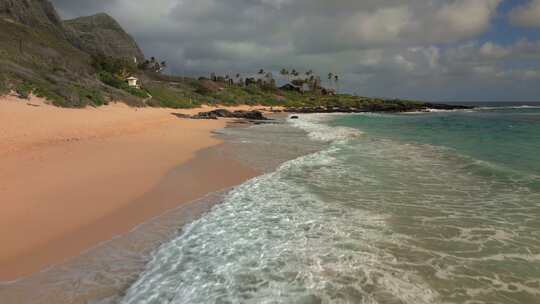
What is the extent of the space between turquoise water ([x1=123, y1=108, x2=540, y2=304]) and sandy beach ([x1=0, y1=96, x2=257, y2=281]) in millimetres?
1412

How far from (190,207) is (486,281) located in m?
5.76

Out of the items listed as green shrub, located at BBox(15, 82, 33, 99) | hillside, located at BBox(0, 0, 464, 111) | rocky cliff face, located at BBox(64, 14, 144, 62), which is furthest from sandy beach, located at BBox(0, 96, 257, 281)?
rocky cliff face, located at BBox(64, 14, 144, 62)

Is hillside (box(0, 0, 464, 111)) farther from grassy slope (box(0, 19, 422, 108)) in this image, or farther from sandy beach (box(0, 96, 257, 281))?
sandy beach (box(0, 96, 257, 281))

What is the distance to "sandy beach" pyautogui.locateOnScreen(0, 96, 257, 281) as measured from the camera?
585 cm

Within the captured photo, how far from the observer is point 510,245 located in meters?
6.06

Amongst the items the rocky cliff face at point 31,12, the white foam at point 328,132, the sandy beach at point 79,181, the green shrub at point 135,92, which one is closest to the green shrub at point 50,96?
the sandy beach at point 79,181

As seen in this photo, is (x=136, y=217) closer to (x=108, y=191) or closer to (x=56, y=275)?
(x=108, y=191)

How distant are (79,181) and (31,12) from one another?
101 meters

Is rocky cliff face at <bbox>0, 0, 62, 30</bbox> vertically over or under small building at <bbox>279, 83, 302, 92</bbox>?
over

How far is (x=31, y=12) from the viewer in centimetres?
8738

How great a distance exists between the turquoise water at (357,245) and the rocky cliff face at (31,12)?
92287 millimetres

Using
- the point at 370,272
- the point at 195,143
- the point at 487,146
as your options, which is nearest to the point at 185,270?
the point at 370,272

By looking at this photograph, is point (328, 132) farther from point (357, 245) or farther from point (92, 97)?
point (357, 245)

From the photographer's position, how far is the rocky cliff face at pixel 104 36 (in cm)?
10931
